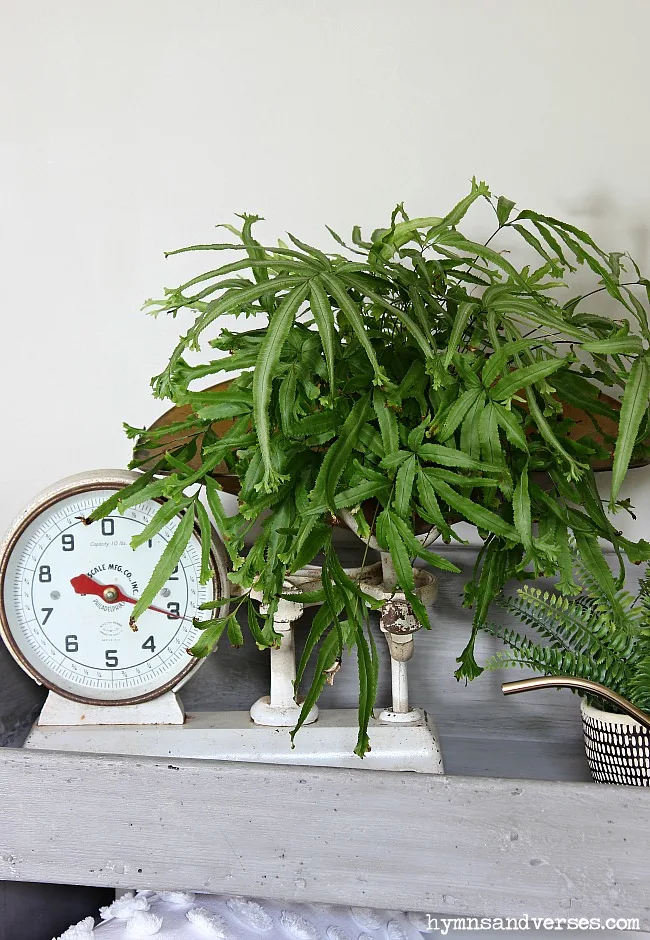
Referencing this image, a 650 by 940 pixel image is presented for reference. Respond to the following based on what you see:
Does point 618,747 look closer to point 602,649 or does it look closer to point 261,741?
point 602,649

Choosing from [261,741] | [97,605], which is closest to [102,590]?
[97,605]

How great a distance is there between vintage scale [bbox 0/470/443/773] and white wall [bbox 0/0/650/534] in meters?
0.26

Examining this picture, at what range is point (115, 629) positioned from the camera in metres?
0.93

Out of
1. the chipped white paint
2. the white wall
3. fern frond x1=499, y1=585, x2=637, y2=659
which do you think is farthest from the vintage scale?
the white wall

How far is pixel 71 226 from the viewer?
1165 mm

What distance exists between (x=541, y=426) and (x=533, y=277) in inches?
8.4

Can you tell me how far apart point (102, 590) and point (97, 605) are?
18 millimetres

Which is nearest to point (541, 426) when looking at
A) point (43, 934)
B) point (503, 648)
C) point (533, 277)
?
point (533, 277)

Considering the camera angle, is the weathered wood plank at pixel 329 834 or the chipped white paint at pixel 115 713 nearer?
the weathered wood plank at pixel 329 834

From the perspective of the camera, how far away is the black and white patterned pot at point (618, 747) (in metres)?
0.76

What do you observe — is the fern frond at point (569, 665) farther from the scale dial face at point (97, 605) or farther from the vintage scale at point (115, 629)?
the scale dial face at point (97, 605)

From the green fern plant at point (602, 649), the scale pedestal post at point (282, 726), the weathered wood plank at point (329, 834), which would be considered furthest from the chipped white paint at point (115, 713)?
the green fern plant at point (602, 649)

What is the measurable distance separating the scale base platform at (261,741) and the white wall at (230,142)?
0.40m

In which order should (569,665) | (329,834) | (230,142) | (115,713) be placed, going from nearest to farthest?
(329,834) → (569,665) → (115,713) → (230,142)
